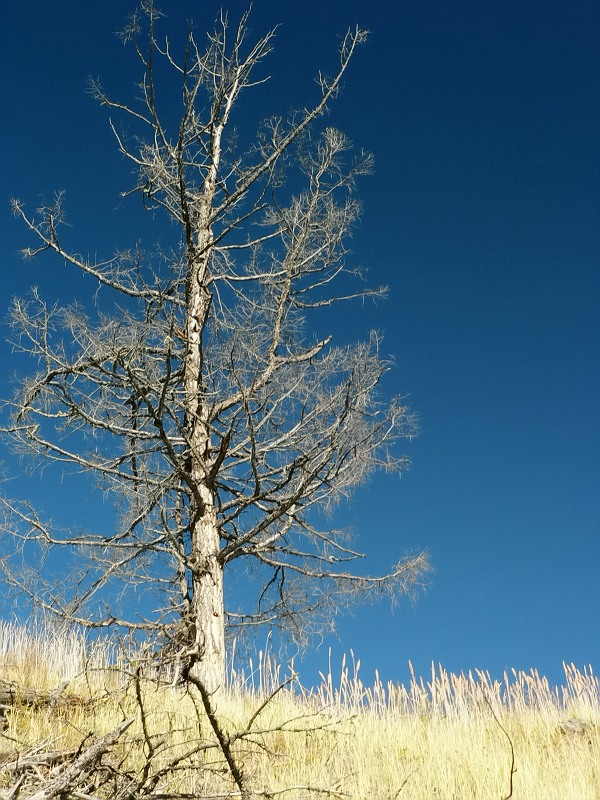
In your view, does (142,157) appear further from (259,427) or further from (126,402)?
(259,427)

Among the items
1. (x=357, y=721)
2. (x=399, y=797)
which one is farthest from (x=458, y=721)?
(x=399, y=797)

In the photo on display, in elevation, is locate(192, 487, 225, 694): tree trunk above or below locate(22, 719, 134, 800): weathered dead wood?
above

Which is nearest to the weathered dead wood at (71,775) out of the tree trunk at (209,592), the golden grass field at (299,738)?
the golden grass field at (299,738)

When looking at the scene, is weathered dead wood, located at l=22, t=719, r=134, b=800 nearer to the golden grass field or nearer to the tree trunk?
the golden grass field

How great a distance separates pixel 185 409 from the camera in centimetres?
884

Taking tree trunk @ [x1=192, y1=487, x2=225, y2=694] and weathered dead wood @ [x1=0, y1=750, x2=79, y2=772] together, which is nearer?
weathered dead wood @ [x1=0, y1=750, x2=79, y2=772]

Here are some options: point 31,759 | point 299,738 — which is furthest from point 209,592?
point 31,759

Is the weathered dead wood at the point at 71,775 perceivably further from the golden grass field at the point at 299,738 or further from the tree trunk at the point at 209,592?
the tree trunk at the point at 209,592

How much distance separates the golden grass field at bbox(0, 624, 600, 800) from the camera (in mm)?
4109

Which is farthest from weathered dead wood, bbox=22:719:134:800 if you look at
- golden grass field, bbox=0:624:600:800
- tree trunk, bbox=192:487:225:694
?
tree trunk, bbox=192:487:225:694

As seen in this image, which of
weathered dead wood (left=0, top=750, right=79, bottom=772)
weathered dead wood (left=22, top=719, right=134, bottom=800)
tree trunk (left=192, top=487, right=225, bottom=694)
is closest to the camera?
weathered dead wood (left=22, top=719, right=134, bottom=800)

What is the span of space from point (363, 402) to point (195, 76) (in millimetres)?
4910

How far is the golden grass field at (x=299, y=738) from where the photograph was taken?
4.11 m

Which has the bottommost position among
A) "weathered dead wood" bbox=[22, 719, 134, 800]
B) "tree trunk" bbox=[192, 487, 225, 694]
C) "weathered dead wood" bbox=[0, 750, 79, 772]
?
"weathered dead wood" bbox=[22, 719, 134, 800]
